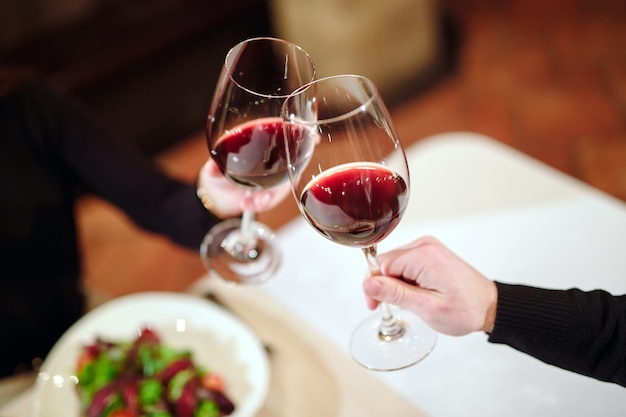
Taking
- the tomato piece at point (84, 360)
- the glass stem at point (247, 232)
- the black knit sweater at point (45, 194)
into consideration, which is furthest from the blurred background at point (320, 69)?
the tomato piece at point (84, 360)

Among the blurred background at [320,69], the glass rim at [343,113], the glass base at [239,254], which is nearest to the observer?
the glass rim at [343,113]

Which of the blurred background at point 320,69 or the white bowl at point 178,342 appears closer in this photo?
the white bowl at point 178,342

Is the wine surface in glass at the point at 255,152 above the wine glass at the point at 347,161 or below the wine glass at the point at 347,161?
below

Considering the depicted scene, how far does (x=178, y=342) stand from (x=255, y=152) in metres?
0.35

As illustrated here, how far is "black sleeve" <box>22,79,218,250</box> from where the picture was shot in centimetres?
133

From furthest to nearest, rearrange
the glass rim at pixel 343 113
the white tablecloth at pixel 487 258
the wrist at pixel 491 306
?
the white tablecloth at pixel 487 258 → the wrist at pixel 491 306 → the glass rim at pixel 343 113

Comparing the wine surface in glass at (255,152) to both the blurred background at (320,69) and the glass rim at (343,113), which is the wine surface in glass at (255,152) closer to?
the glass rim at (343,113)

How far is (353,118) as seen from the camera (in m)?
0.70

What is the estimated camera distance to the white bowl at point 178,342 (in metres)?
0.97

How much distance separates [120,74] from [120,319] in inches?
76.4

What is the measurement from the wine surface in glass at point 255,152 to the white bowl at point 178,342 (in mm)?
256

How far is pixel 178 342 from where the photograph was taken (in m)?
1.05

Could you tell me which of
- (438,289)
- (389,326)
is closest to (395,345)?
(389,326)

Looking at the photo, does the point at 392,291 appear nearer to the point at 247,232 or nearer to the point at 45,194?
the point at 247,232
